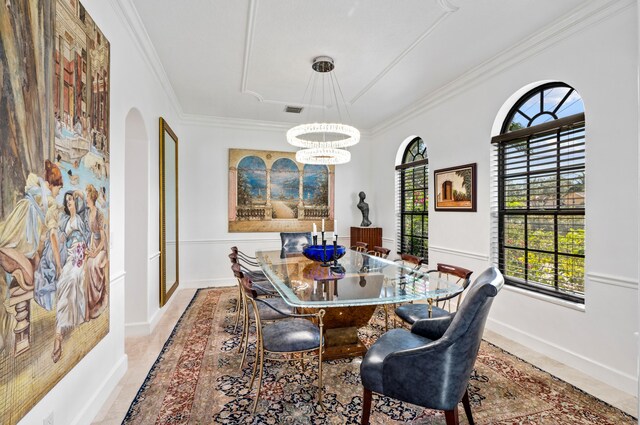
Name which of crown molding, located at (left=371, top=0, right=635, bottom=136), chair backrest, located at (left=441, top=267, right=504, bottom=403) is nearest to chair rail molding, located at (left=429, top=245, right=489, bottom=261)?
crown molding, located at (left=371, top=0, right=635, bottom=136)

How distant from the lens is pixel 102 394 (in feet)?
7.10

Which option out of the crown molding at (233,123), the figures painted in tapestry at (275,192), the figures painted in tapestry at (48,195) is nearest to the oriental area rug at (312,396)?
the figures painted in tapestry at (48,195)

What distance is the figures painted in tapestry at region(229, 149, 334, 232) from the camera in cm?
575

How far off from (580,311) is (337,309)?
2.03 m

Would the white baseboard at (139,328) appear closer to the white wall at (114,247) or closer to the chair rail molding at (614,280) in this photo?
→ the white wall at (114,247)

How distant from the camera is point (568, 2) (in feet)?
8.35

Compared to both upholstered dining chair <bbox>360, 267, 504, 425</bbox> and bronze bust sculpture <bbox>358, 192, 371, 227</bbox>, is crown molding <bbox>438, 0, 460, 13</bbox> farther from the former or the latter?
bronze bust sculpture <bbox>358, 192, 371, 227</bbox>

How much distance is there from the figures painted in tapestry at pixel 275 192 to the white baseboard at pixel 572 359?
11.7 ft

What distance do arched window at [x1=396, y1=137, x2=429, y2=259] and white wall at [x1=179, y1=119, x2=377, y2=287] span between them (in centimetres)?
219

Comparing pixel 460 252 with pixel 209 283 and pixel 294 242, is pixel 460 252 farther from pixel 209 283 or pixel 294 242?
pixel 209 283

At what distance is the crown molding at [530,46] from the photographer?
250 centimetres

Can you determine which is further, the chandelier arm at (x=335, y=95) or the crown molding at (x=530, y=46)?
the chandelier arm at (x=335, y=95)

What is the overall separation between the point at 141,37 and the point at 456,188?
3.79 metres

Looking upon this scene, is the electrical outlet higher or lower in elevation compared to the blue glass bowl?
lower
